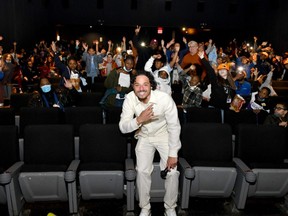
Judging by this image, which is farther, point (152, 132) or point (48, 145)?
point (48, 145)

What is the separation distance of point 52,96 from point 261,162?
106 inches

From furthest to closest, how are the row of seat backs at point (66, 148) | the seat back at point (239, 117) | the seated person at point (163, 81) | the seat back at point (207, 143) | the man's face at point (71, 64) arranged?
the man's face at point (71, 64), the seated person at point (163, 81), the seat back at point (239, 117), the seat back at point (207, 143), the row of seat backs at point (66, 148)

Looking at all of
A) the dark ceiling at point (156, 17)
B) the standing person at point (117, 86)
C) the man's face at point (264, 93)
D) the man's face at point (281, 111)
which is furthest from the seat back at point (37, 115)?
the dark ceiling at point (156, 17)

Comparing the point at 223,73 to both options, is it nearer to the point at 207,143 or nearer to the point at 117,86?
the point at 207,143

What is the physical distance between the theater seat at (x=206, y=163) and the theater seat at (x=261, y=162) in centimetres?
10

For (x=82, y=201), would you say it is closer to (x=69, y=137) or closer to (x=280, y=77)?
(x=69, y=137)

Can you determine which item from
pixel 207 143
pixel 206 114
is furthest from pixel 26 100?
pixel 207 143

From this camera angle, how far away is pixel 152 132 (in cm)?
268

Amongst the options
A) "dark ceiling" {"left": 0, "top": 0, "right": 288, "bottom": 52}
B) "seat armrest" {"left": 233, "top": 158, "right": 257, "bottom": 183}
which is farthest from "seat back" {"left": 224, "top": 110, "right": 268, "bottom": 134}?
"dark ceiling" {"left": 0, "top": 0, "right": 288, "bottom": 52}

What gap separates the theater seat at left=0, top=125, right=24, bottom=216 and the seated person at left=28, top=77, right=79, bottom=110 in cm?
110

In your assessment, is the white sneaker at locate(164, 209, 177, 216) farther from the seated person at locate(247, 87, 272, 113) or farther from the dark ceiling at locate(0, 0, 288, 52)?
the dark ceiling at locate(0, 0, 288, 52)

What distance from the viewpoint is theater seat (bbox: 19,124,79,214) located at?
2715mm

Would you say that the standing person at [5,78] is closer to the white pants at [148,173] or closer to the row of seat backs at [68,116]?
the row of seat backs at [68,116]

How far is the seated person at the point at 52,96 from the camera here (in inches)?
158
